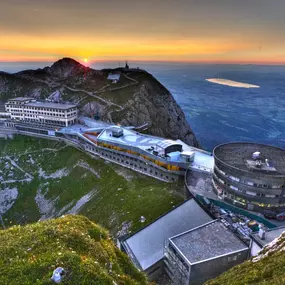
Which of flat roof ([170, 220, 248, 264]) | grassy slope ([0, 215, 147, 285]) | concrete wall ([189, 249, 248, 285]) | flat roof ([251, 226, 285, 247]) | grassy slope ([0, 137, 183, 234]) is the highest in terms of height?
grassy slope ([0, 215, 147, 285])

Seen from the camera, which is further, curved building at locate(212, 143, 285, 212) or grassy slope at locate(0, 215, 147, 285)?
curved building at locate(212, 143, 285, 212)

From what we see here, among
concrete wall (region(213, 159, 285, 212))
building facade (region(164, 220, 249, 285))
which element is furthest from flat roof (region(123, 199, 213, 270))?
concrete wall (region(213, 159, 285, 212))

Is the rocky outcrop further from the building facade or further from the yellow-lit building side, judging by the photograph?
the building facade

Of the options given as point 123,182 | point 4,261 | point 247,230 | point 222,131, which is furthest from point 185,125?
point 4,261

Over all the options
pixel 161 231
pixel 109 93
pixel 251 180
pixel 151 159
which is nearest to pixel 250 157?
pixel 251 180

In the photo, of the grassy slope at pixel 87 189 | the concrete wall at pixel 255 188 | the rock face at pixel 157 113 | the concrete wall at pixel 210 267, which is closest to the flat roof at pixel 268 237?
the concrete wall at pixel 210 267

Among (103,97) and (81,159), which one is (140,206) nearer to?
(81,159)

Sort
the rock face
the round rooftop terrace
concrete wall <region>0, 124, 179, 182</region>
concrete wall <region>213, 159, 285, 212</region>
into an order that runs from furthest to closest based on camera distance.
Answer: the rock face < concrete wall <region>0, 124, 179, 182</region> < the round rooftop terrace < concrete wall <region>213, 159, 285, 212</region>
